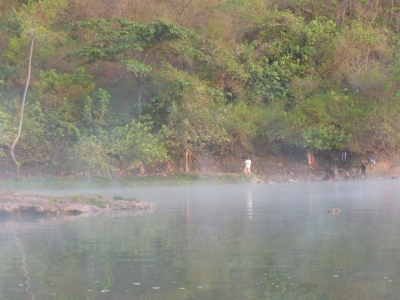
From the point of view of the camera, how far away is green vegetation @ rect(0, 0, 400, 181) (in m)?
31.3

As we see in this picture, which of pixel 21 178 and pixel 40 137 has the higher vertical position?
pixel 40 137

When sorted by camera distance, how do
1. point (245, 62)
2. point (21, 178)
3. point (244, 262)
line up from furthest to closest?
point (245, 62) < point (21, 178) < point (244, 262)

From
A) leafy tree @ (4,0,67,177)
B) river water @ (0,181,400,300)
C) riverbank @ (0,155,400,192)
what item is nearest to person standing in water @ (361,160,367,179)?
riverbank @ (0,155,400,192)

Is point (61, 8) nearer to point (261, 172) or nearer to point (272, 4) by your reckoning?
point (272, 4)

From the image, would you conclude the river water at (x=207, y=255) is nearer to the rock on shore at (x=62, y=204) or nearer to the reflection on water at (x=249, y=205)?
the reflection on water at (x=249, y=205)

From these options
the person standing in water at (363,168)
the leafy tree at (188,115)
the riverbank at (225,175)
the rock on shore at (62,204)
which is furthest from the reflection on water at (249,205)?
the person standing in water at (363,168)

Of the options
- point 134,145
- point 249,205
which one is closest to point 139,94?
point 134,145

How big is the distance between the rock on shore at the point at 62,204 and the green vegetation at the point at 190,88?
11617 millimetres

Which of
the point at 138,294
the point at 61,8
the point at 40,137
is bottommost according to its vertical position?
the point at 138,294

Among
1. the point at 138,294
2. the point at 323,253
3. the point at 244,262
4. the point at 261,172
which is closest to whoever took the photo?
the point at 138,294

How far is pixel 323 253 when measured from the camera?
1000 centimetres

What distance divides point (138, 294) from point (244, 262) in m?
2.19

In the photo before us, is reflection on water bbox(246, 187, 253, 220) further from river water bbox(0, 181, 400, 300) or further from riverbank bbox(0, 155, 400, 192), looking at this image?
riverbank bbox(0, 155, 400, 192)

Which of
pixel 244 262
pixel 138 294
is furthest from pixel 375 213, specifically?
pixel 138 294
